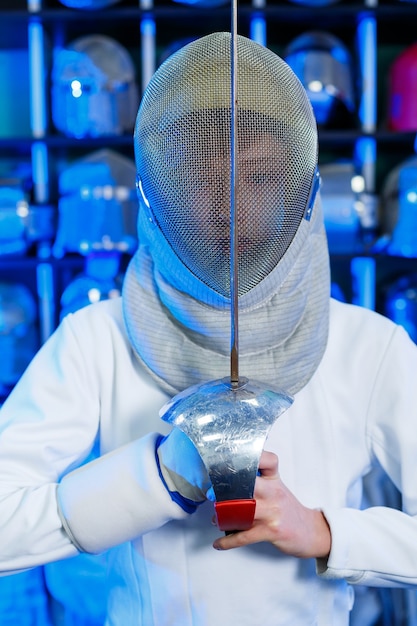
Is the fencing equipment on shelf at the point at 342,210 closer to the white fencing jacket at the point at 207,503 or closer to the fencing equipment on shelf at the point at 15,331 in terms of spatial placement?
the fencing equipment on shelf at the point at 15,331

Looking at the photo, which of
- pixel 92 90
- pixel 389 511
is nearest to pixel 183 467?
pixel 389 511

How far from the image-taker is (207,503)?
0.83m

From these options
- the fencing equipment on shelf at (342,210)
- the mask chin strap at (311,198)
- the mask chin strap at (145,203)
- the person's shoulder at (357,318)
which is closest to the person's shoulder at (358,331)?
the person's shoulder at (357,318)

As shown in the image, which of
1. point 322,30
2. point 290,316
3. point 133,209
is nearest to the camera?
point 290,316

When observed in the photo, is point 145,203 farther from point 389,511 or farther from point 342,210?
point 342,210

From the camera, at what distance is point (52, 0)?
272 cm

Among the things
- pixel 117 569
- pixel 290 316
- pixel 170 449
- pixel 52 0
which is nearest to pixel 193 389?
pixel 170 449

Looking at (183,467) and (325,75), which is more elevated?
(325,75)

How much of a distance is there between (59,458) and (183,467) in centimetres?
23

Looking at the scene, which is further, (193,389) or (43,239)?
(43,239)

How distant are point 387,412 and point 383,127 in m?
2.27

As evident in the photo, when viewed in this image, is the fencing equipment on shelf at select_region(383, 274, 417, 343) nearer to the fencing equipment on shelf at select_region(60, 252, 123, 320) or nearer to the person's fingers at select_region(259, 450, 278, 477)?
the fencing equipment on shelf at select_region(60, 252, 123, 320)

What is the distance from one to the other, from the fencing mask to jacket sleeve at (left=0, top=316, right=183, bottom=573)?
0.08 meters

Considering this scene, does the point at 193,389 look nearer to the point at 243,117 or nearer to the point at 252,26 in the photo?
the point at 243,117
